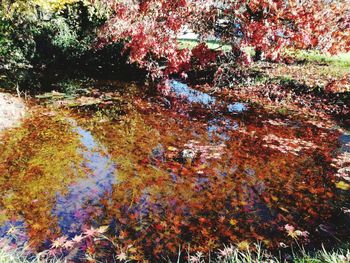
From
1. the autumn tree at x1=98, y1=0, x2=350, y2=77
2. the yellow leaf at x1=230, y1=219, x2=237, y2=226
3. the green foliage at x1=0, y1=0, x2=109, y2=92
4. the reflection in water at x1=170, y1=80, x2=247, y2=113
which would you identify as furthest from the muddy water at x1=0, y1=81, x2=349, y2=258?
the green foliage at x1=0, y1=0, x2=109, y2=92

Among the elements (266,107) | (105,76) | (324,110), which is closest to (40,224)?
(266,107)

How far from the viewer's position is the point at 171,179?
19.7ft

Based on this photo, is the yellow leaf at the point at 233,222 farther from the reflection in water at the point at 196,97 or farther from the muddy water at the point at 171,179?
the reflection in water at the point at 196,97

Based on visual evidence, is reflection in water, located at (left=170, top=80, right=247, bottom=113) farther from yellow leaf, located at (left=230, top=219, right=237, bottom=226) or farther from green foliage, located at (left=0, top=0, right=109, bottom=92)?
yellow leaf, located at (left=230, top=219, right=237, bottom=226)

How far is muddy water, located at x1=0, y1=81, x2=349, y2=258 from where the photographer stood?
184 inches

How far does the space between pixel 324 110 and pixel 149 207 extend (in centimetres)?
680

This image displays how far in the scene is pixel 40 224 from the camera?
4746 millimetres

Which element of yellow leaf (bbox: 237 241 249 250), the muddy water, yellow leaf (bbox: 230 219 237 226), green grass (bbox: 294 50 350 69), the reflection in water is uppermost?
green grass (bbox: 294 50 350 69)

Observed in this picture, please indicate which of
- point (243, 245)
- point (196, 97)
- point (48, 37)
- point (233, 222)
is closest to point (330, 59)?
point (196, 97)

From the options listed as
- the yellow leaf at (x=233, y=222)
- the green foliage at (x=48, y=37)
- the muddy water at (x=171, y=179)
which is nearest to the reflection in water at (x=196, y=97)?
the muddy water at (x=171, y=179)

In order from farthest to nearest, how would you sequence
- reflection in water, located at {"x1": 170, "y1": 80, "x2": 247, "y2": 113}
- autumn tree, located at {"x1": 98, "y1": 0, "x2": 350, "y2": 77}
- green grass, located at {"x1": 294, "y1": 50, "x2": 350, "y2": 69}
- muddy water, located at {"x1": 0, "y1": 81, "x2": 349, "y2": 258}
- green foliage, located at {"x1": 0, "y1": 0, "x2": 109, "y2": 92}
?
1. green foliage, located at {"x1": 0, "y1": 0, "x2": 109, "y2": 92}
2. green grass, located at {"x1": 294, "y1": 50, "x2": 350, "y2": 69}
3. reflection in water, located at {"x1": 170, "y1": 80, "x2": 247, "y2": 113}
4. autumn tree, located at {"x1": 98, "y1": 0, "x2": 350, "y2": 77}
5. muddy water, located at {"x1": 0, "y1": 81, "x2": 349, "y2": 258}

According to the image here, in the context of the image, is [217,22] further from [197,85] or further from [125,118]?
[125,118]

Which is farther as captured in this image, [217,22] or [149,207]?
[217,22]

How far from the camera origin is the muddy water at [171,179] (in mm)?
4676
